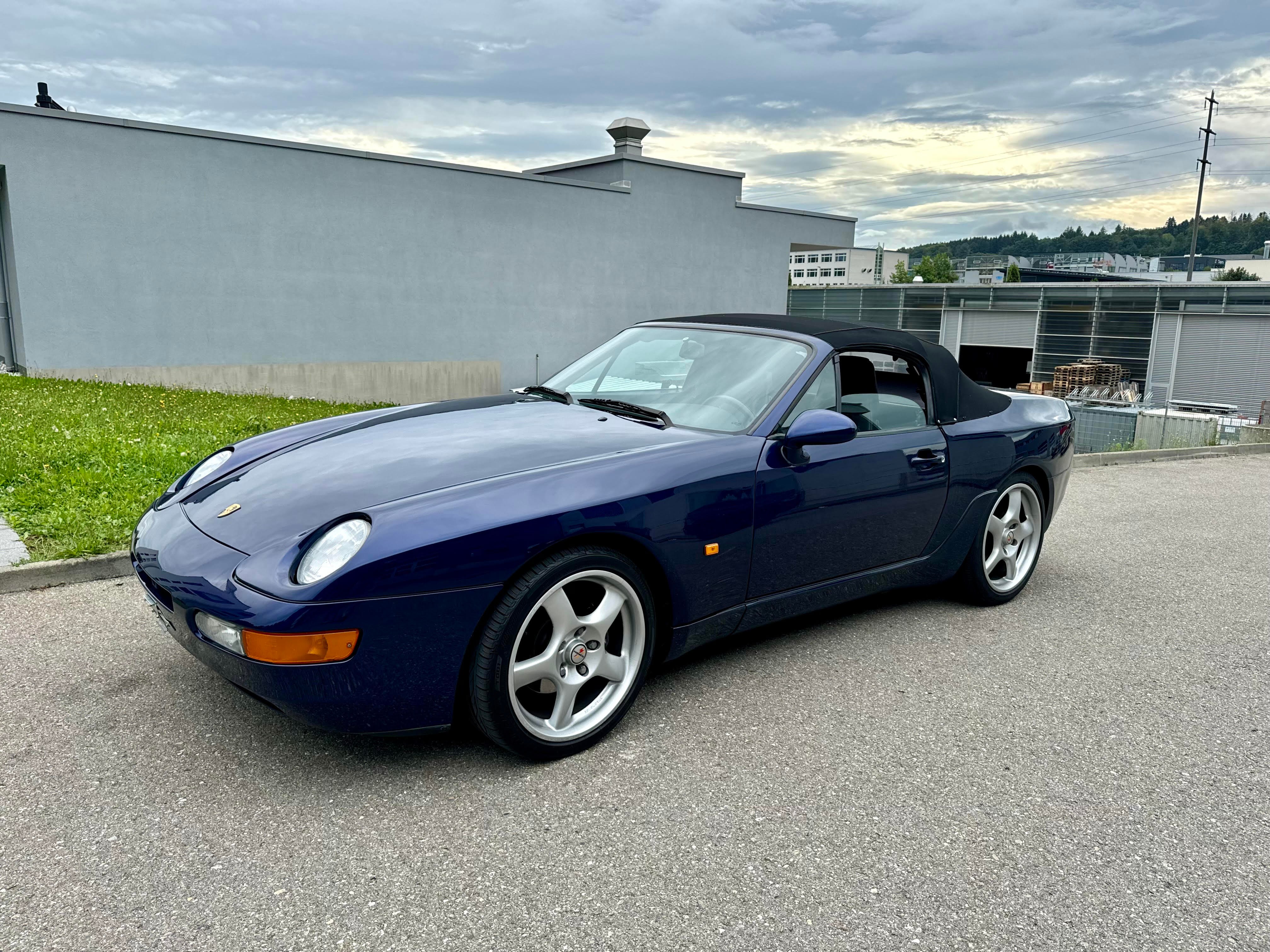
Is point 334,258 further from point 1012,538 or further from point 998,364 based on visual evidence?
point 998,364

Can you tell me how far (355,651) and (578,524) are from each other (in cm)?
75

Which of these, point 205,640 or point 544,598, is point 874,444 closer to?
point 544,598

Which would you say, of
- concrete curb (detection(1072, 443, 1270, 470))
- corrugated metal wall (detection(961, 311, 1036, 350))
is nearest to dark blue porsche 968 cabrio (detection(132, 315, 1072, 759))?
concrete curb (detection(1072, 443, 1270, 470))

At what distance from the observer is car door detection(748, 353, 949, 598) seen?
349 cm

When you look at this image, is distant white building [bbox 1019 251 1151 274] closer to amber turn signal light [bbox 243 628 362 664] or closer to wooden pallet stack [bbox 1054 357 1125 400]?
wooden pallet stack [bbox 1054 357 1125 400]

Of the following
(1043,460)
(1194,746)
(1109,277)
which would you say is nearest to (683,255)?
(1043,460)

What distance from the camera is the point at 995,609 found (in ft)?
15.6

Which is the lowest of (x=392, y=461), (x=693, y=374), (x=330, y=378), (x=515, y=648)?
(x=330, y=378)

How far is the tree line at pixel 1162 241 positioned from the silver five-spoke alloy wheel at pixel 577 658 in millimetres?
111332

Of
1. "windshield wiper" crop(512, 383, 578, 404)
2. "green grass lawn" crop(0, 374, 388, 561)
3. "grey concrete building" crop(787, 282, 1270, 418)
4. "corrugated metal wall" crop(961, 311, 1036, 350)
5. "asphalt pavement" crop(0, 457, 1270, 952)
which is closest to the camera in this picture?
"asphalt pavement" crop(0, 457, 1270, 952)

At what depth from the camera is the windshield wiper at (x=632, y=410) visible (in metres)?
3.64

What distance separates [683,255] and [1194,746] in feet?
74.7

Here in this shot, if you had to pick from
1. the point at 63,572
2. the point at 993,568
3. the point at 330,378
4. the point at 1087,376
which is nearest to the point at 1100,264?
the point at 1087,376

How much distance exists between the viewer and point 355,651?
8.39 feet
